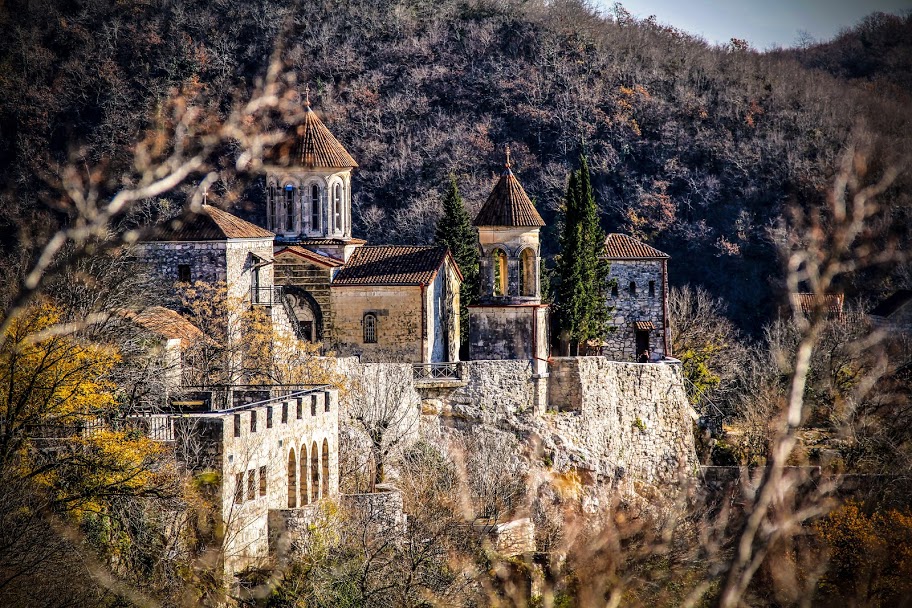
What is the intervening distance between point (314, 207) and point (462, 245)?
17.2 ft

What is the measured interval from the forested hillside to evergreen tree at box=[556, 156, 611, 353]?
68.3 ft

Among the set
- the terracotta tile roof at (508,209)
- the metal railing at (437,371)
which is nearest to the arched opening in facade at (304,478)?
the metal railing at (437,371)

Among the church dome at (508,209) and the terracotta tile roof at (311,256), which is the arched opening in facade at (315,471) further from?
the terracotta tile roof at (311,256)

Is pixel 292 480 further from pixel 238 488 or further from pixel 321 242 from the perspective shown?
pixel 321 242

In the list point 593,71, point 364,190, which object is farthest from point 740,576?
point 593,71

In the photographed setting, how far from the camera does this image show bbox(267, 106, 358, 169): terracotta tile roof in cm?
4328

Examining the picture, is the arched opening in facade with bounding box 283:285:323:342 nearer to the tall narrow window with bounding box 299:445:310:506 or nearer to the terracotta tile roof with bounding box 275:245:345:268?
the terracotta tile roof with bounding box 275:245:345:268

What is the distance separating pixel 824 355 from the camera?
4600 cm

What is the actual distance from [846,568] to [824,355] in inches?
543

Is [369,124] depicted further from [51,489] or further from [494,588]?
[51,489]

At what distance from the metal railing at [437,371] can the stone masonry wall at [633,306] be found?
43.8ft

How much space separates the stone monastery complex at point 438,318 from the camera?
124 ft

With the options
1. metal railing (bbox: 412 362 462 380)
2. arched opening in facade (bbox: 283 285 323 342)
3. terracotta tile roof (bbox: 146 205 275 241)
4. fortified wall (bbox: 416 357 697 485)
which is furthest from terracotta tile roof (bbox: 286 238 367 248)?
fortified wall (bbox: 416 357 697 485)

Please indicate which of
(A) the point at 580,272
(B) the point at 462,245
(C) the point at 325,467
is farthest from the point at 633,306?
(C) the point at 325,467
